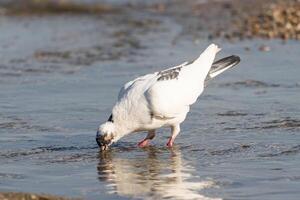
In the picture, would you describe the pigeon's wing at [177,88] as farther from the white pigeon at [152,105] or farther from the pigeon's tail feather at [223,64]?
the pigeon's tail feather at [223,64]

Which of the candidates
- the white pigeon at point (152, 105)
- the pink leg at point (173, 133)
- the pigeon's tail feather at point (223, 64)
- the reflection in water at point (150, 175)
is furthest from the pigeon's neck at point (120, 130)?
the pigeon's tail feather at point (223, 64)

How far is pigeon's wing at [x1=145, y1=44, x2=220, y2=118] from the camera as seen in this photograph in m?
9.02

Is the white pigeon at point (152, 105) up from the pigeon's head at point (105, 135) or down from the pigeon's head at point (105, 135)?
up

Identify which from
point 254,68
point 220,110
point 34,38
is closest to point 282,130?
point 220,110

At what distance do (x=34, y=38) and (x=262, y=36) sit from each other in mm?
4971

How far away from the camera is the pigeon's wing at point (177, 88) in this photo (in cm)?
902

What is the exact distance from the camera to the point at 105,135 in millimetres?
8938

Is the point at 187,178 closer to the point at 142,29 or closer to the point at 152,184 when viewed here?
the point at 152,184

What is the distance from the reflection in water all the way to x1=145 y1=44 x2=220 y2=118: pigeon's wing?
1.42 ft

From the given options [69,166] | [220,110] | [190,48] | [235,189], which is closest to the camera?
[235,189]

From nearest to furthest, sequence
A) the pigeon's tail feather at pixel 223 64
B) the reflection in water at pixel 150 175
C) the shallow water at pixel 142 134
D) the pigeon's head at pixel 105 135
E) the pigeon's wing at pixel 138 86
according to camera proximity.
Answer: the reflection in water at pixel 150 175 → the shallow water at pixel 142 134 → the pigeon's head at pixel 105 135 → the pigeon's wing at pixel 138 86 → the pigeon's tail feather at pixel 223 64

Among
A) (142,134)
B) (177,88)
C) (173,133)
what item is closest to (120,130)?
(173,133)

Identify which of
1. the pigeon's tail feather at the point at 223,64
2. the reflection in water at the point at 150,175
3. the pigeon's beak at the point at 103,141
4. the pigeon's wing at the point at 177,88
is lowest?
the reflection in water at the point at 150,175

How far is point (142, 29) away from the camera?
63.1 feet
